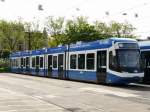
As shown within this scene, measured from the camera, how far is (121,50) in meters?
28.7

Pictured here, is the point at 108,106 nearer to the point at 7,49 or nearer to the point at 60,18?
the point at 60,18

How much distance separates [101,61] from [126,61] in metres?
2.34

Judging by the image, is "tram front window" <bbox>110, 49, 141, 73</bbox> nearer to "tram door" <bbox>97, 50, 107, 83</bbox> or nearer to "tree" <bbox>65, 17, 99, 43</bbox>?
"tram door" <bbox>97, 50, 107, 83</bbox>

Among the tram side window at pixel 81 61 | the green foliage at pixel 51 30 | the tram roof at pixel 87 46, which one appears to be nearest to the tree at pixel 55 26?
the green foliage at pixel 51 30

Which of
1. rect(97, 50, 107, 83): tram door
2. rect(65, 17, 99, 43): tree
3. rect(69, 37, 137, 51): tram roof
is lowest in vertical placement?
rect(97, 50, 107, 83): tram door

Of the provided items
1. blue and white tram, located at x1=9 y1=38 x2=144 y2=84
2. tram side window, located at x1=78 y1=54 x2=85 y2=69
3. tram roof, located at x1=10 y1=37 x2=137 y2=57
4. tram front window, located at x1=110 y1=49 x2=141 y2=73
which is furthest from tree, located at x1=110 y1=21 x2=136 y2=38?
tram front window, located at x1=110 y1=49 x2=141 y2=73

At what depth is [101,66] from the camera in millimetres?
30500

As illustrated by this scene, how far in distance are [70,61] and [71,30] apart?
45949 mm

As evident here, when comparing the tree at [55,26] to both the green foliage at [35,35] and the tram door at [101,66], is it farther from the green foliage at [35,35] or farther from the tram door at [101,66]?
the tram door at [101,66]

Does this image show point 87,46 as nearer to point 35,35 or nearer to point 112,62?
point 112,62

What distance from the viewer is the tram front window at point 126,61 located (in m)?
28.4

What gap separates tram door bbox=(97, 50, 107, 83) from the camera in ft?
98.6

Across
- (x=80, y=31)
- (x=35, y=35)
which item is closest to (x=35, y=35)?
(x=35, y=35)

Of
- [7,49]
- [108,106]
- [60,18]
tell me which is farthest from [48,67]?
Result: [7,49]
